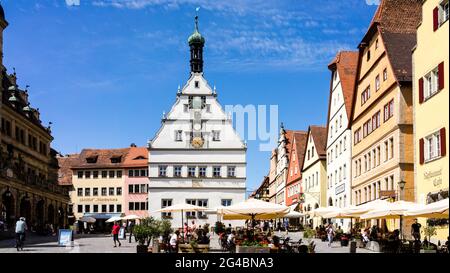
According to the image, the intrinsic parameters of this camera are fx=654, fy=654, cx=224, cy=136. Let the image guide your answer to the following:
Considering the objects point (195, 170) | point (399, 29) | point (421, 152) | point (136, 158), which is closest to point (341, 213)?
point (421, 152)

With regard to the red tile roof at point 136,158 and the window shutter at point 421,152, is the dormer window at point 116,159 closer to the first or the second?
the red tile roof at point 136,158

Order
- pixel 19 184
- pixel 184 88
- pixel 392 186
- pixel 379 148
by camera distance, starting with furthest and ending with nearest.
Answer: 1. pixel 184 88
2. pixel 19 184
3. pixel 379 148
4. pixel 392 186

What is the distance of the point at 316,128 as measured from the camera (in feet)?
210

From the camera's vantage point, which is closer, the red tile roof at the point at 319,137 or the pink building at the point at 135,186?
the red tile roof at the point at 319,137

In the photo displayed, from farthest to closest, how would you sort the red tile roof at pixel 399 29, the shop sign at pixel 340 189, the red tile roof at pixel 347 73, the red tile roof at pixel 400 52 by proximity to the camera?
the shop sign at pixel 340 189 < the red tile roof at pixel 347 73 < the red tile roof at pixel 399 29 < the red tile roof at pixel 400 52

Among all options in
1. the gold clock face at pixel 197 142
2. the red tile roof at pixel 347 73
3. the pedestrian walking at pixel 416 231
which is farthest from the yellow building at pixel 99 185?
the pedestrian walking at pixel 416 231

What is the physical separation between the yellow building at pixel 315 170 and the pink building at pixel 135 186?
2238 cm

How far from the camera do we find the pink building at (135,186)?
8144 cm

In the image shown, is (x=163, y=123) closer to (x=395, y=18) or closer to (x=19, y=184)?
(x=19, y=184)

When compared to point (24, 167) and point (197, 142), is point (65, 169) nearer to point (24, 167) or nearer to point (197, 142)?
point (197, 142)

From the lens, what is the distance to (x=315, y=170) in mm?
64562

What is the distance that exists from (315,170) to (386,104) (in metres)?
27.1
